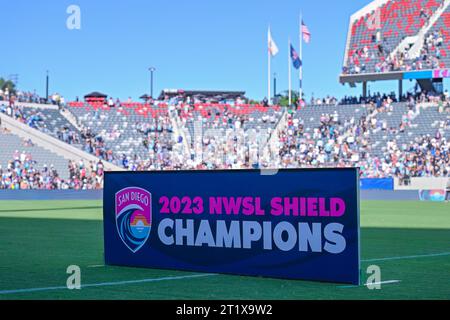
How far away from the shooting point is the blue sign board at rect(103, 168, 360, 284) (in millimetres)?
11180

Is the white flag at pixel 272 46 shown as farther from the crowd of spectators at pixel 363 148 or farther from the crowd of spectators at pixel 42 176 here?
the crowd of spectators at pixel 42 176

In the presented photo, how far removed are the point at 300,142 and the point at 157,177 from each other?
4627cm

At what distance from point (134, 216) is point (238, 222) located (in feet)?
6.10

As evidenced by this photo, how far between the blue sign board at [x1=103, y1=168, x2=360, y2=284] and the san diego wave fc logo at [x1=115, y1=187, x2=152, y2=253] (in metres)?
0.01

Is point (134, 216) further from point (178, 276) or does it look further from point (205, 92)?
point (205, 92)

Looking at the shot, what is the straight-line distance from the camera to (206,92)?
338 feet

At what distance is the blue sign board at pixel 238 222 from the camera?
11180 millimetres

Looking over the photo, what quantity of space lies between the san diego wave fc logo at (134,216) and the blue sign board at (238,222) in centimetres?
1

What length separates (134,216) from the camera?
13.3m

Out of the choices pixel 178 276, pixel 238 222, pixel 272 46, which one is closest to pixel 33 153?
pixel 272 46

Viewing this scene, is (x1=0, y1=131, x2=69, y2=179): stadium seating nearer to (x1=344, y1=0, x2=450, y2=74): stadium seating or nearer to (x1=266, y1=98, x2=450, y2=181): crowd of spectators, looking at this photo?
(x1=266, y1=98, x2=450, y2=181): crowd of spectators

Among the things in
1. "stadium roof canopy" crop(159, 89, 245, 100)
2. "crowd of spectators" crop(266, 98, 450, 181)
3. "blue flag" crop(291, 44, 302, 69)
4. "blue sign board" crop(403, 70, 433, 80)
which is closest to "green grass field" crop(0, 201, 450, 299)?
"crowd of spectators" crop(266, 98, 450, 181)

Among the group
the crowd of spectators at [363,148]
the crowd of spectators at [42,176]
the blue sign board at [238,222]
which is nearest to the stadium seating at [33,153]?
the crowd of spectators at [42,176]

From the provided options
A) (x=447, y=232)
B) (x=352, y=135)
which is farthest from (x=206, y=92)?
(x=447, y=232)
